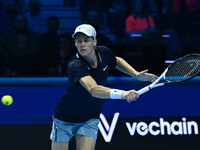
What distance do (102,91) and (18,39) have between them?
12.4 ft

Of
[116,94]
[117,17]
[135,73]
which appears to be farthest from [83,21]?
[116,94]

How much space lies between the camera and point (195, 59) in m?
4.46

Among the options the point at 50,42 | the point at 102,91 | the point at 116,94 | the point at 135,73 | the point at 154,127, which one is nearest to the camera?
the point at 116,94

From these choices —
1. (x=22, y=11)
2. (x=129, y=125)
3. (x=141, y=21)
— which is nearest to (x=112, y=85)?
(x=129, y=125)

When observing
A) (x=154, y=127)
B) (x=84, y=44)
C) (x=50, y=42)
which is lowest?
(x=154, y=127)

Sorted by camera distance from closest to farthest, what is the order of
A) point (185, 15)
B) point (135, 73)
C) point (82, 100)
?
point (82, 100)
point (135, 73)
point (185, 15)

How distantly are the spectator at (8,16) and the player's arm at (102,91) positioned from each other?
474cm

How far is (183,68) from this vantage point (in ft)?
14.9

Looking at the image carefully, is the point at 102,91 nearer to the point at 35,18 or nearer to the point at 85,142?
the point at 85,142

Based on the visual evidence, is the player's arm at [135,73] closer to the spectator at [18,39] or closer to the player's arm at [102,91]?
the player's arm at [102,91]

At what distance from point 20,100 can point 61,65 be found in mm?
1085

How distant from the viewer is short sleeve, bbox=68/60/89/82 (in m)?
4.08

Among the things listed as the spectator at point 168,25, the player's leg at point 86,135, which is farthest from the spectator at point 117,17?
the player's leg at point 86,135

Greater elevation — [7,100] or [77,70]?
[77,70]
